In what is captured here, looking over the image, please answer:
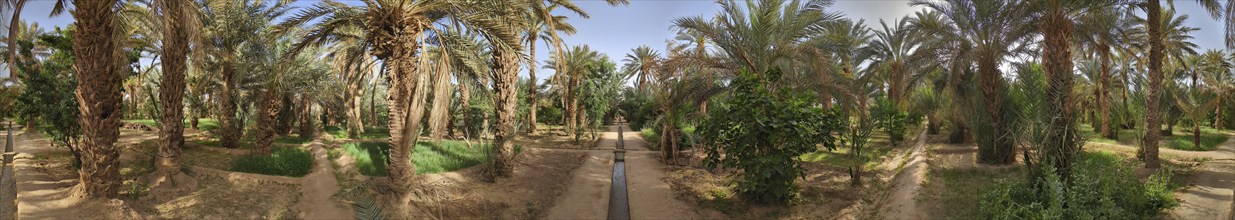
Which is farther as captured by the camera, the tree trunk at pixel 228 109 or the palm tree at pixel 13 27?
the tree trunk at pixel 228 109

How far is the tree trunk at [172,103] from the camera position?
930 centimetres

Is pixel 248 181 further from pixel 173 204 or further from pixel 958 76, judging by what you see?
pixel 958 76

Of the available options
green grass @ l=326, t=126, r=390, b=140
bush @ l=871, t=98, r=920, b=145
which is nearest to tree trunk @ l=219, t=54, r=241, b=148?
green grass @ l=326, t=126, r=390, b=140

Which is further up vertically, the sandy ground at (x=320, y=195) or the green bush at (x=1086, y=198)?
the green bush at (x=1086, y=198)

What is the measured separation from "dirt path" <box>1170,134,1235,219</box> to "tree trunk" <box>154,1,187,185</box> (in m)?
14.5

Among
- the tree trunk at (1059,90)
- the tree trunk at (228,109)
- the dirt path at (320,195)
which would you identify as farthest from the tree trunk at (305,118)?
the tree trunk at (1059,90)

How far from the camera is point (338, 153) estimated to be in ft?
45.1

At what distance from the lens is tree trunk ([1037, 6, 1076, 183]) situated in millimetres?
8195

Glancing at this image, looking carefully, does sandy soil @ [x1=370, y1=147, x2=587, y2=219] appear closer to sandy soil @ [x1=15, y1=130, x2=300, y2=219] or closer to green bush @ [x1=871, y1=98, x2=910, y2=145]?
sandy soil @ [x1=15, y1=130, x2=300, y2=219]

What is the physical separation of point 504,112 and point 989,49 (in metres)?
10.7

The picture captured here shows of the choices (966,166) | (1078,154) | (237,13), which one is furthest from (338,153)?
(1078,154)

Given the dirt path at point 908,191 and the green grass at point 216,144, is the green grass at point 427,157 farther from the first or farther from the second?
the dirt path at point 908,191

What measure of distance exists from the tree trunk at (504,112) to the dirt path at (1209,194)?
10107 mm

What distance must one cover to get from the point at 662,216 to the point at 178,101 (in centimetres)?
880
